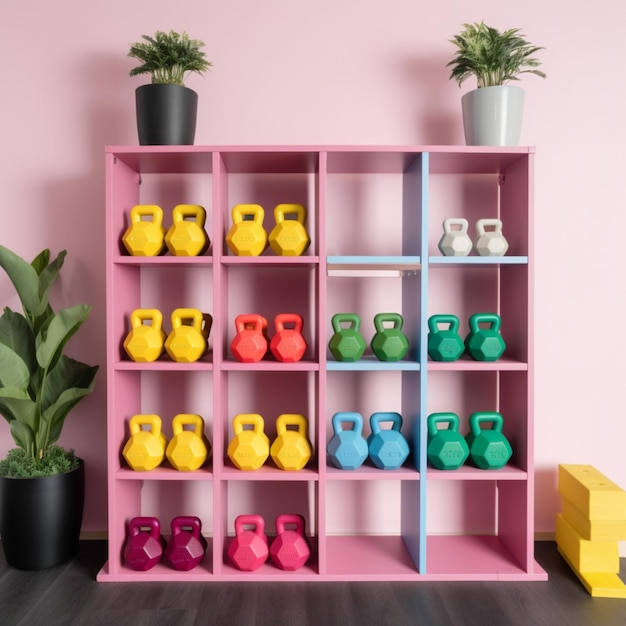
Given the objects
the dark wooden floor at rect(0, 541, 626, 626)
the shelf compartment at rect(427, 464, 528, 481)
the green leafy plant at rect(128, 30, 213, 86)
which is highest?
the green leafy plant at rect(128, 30, 213, 86)

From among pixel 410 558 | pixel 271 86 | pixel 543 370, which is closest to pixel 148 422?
pixel 410 558

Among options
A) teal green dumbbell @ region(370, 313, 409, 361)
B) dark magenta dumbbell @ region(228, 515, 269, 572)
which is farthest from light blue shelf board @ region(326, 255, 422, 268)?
dark magenta dumbbell @ region(228, 515, 269, 572)

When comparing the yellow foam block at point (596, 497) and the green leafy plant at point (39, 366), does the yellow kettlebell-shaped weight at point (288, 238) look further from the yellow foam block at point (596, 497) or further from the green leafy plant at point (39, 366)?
the yellow foam block at point (596, 497)

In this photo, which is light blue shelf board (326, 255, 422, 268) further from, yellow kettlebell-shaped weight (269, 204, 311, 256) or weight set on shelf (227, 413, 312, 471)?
weight set on shelf (227, 413, 312, 471)

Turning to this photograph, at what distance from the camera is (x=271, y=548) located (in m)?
2.26

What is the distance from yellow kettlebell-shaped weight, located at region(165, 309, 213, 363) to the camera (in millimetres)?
2217

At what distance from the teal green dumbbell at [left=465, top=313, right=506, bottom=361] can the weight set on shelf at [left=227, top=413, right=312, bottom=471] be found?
77 centimetres

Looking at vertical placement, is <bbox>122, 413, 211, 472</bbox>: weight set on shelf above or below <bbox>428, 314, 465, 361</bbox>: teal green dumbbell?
below

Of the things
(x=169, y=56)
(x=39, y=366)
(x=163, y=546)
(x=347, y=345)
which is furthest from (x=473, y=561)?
(x=169, y=56)

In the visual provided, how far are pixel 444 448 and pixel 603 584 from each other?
78 cm

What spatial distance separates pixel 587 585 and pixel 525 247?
4.34ft

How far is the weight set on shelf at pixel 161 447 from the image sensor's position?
2223 millimetres

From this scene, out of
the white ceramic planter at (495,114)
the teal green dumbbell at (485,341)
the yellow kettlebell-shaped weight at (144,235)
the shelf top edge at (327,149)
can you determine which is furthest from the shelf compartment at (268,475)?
the white ceramic planter at (495,114)

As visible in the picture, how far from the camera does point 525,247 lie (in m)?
2.24
